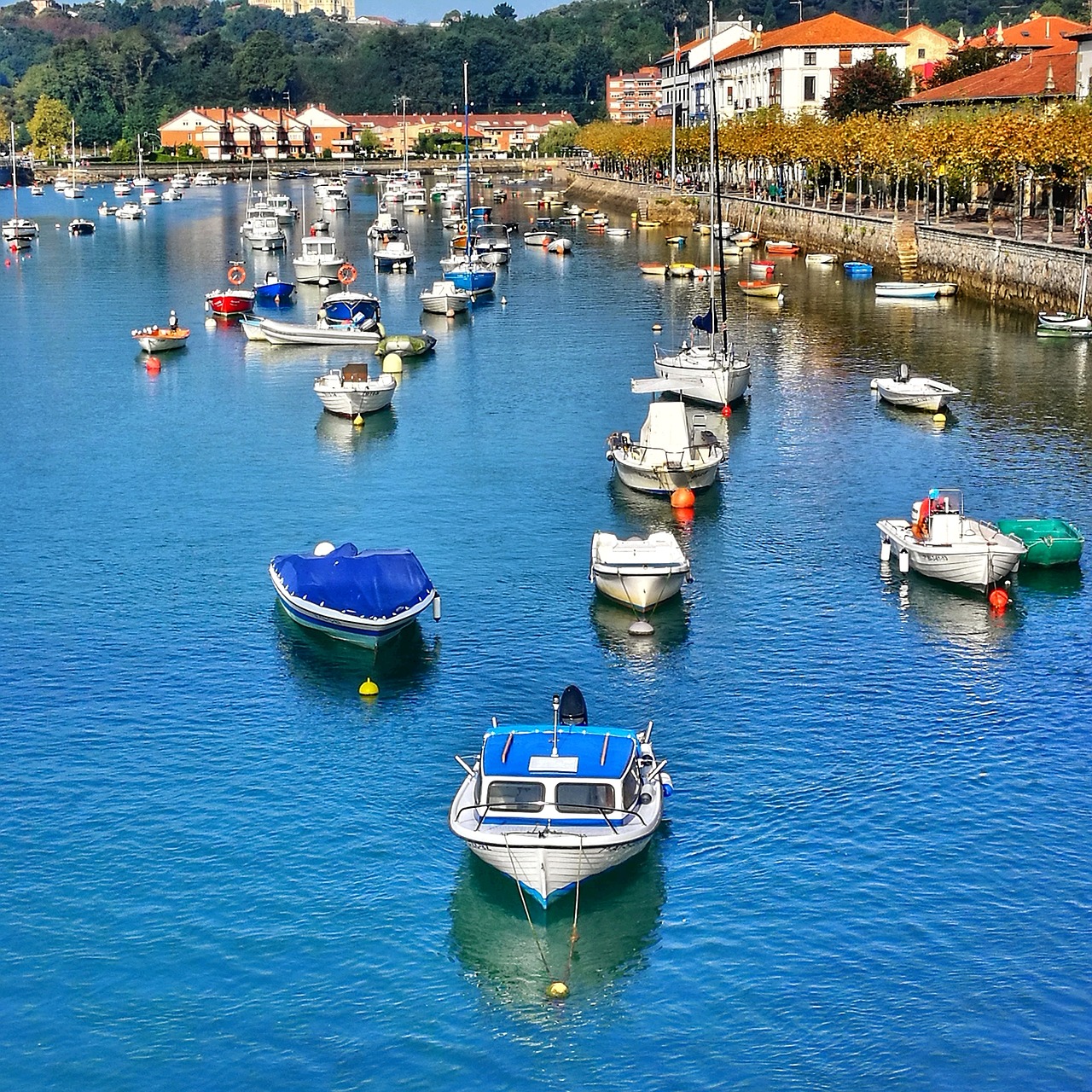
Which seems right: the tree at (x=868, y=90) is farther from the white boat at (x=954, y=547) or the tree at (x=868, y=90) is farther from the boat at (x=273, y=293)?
the white boat at (x=954, y=547)

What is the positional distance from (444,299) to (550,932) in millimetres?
81422

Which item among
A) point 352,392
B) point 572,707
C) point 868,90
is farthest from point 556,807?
point 868,90

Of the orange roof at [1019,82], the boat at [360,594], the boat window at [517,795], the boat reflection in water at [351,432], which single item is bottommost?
the boat window at [517,795]

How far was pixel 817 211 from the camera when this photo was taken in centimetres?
14500

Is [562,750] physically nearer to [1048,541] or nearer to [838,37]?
[1048,541]

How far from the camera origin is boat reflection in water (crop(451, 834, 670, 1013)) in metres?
30.3

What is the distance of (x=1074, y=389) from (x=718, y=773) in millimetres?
46348

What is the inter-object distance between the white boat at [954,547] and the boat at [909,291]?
59530 millimetres

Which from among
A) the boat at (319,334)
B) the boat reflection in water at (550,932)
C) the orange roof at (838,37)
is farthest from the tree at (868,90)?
the boat reflection in water at (550,932)

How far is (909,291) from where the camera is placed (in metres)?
108

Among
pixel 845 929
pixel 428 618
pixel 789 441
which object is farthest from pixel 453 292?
pixel 845 929

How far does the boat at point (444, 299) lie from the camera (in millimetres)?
109250

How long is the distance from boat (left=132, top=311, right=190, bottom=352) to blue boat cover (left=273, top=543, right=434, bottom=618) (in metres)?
53.1

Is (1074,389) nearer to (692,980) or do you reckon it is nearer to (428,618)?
(428,618)
